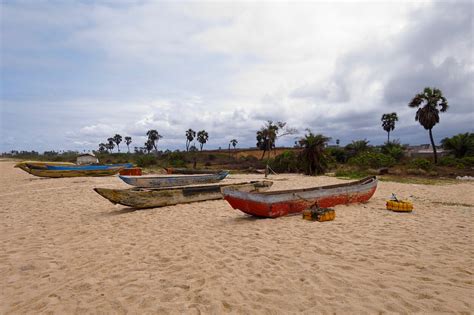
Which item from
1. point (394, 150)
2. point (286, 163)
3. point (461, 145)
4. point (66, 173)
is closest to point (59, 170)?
point (66, 173)

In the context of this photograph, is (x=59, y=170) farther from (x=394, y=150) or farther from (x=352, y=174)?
(x=394, y=150)

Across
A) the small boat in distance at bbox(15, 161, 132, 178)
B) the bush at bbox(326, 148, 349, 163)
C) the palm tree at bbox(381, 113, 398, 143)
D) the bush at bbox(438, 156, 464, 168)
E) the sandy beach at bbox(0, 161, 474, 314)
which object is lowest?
the sandy beach at bbox(0, 161, 474, 314)

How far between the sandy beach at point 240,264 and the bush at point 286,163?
58.7 ft

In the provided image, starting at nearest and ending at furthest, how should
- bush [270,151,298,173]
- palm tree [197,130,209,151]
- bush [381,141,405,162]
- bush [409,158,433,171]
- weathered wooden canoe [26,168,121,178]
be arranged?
weathered wooden canoe [26,168,121,178], bush [409,158,433,171], bush [270,151,298,173], bush [381,141,405,162], palm tree [197,130,209,151]

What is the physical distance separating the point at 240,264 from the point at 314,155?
A: 1959 centimetres

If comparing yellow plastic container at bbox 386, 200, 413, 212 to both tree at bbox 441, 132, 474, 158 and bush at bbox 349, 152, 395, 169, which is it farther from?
tree at bbox 441, 132, 474, 158

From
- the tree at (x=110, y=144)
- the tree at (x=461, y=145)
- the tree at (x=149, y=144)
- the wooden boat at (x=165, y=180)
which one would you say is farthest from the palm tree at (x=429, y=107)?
the tree at (x=110, y=144)

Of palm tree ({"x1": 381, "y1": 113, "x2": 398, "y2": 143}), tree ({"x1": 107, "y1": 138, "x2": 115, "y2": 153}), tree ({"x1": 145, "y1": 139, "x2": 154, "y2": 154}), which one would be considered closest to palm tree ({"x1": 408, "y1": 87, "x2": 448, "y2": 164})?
palm tree ({"x1": 381, "y1": 113, "x2": 398, "y2": 143})

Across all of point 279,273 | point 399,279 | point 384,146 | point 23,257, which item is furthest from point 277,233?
point 384,146

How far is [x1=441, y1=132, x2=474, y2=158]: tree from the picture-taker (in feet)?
90.6

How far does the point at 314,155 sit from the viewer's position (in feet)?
75.3

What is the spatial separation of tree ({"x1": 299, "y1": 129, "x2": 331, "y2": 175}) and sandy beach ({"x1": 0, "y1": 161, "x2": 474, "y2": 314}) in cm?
1481

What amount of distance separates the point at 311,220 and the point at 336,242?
6.06 feet

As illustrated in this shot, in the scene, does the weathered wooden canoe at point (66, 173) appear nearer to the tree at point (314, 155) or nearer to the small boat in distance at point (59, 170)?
the small boat in distance at point (59, 170)
